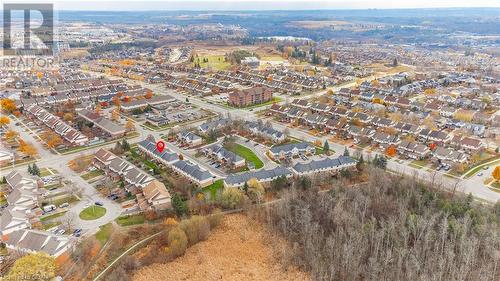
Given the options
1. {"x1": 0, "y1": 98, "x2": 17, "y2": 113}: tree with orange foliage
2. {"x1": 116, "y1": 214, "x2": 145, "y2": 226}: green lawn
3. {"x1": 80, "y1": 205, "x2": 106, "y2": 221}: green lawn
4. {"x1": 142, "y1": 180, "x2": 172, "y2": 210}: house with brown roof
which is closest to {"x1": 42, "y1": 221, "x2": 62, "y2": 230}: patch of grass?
{"x1": 80, "y1": 205, "x2": 106, "y2": 221}: green lawn

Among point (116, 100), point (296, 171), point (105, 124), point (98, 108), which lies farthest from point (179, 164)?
point (116, 100)

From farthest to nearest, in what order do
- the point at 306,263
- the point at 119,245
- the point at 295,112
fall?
the point at 295,112
the point at 119,245
the point at 306,263

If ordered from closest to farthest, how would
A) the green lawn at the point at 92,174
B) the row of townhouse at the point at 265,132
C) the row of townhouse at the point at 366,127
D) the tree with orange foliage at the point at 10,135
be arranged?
the green lawn at the point at 92,174 → the row of townhouse at the point at 366,127 → the row of townhouse at the point at 265,132 → the tree with orange foliage at the point at 10,135

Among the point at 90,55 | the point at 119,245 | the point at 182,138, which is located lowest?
the point at 119,245

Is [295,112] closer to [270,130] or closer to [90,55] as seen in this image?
[270,130]

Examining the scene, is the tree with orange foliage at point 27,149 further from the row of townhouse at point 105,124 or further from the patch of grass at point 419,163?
the patch of grass at point 419,163

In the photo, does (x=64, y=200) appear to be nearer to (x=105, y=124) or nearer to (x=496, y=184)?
(x=105, y=124)

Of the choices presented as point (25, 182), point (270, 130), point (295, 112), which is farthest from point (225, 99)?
point (25, 182)

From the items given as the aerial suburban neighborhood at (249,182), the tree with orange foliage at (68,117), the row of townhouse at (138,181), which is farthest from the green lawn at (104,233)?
the tree with orange foliage at (68,117)

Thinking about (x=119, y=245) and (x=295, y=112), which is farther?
(x=295, y=112)
